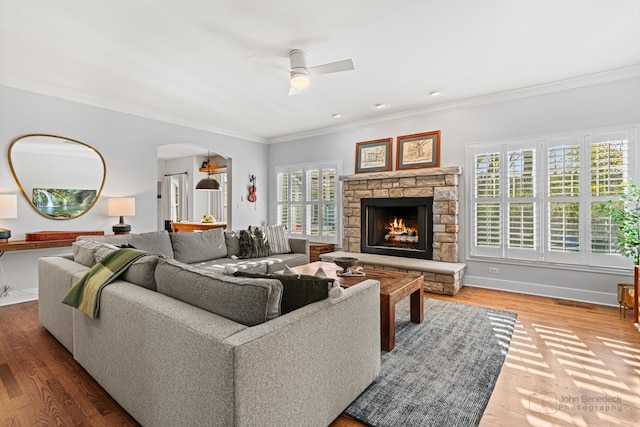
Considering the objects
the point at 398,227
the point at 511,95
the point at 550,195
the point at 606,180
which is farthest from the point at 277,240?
the point at 606,180

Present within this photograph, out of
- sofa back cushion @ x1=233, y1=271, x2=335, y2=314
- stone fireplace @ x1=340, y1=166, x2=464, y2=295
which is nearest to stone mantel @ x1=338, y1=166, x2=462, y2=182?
stone fireplace @ x1=340, y1=166, x2=464, y2=295

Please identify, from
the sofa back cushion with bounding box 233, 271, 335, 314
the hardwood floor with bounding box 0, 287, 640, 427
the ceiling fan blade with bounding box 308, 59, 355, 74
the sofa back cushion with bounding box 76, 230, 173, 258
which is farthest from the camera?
the sofa back cushion with bounding box 76, 230, 173, 258

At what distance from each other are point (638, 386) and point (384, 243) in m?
3.54

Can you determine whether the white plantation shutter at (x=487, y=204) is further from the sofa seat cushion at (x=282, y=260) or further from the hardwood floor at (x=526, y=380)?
the sofa seat cushion at (x=282, y=260)

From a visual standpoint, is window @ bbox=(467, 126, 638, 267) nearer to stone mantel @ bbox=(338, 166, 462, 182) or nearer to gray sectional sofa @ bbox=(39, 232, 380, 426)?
stone mantel @ bbox=(338, 166, 462, 182)

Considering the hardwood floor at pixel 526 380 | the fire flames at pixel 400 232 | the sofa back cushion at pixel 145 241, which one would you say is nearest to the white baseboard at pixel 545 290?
the hardwood floor at pixel 526 380

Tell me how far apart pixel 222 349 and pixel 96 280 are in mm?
1344

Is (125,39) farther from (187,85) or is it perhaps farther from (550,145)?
(550,145)

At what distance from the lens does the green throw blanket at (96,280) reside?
1884mm

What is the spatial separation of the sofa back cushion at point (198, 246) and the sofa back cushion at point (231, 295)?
7.99 feet

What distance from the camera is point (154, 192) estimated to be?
16.6ft

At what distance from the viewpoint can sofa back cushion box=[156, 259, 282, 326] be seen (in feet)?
4.43

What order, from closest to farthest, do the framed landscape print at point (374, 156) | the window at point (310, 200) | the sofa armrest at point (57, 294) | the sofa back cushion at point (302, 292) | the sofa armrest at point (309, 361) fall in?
the sofa armrest at point (309, 361)
the sofa back cushion at point (302, 292)
the sofa armrest at point (57, 294)
the framed landscape print at point (374, 156)
the window at point (310, 200)

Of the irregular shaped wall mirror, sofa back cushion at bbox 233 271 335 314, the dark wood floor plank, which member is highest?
the irregular shaped wall mirror
